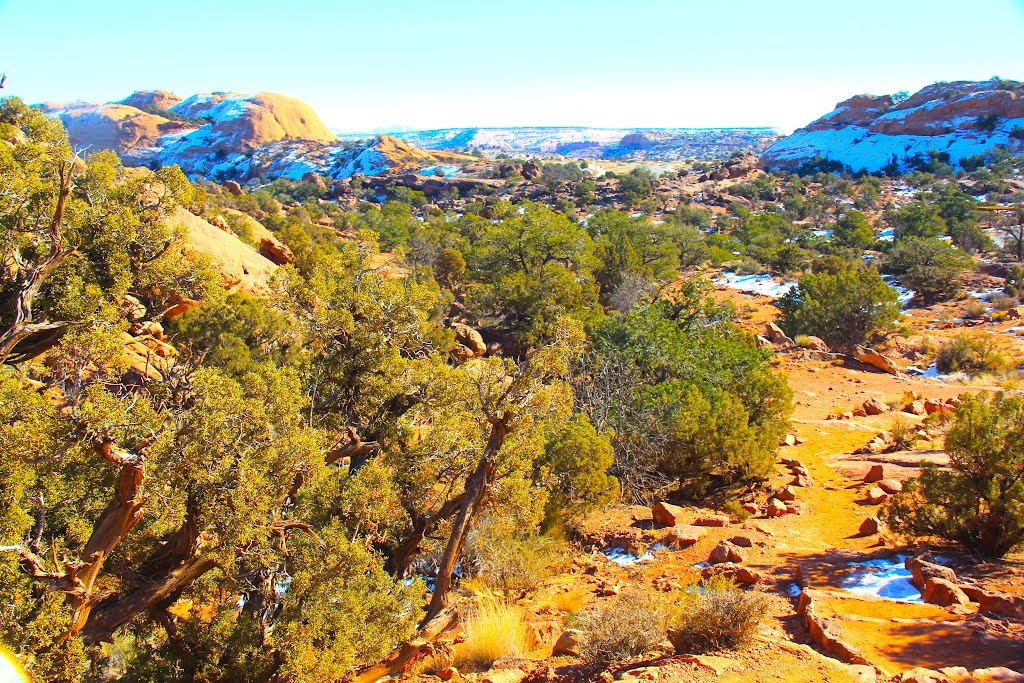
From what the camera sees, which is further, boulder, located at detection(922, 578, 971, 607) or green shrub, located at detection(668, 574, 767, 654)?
boulder, located at detection(922, 578, 971, 607)

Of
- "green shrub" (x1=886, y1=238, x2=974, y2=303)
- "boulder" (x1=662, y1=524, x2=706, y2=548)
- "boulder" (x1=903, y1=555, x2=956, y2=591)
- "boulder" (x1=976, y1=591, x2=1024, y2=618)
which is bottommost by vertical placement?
"boulder" (x1=662, y1=524, x2=706, y2=548)

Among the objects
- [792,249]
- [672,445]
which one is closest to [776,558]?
[672,445]

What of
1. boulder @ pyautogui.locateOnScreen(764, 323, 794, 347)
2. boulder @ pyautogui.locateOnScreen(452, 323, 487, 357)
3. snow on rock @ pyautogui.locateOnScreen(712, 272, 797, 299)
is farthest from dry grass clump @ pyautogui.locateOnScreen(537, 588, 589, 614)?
snow on rock @ pyautogui.locateOnScreen(712, 272, 797, 299)

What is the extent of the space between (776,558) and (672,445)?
113 inches

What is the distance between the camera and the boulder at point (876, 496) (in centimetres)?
939

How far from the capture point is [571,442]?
9.06 metres

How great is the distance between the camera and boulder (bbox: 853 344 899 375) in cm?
1873

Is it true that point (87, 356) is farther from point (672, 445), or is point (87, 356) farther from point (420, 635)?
point (672, 445)

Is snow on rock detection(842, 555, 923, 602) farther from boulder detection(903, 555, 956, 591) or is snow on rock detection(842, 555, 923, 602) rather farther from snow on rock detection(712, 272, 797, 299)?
snow on rock detection(712, 272, 797, 299)

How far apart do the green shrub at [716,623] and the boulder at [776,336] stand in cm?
1766

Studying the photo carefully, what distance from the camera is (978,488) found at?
718cm

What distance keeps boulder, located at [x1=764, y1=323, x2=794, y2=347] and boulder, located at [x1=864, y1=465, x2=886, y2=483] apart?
11.5m

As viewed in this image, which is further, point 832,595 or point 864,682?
point 832,595

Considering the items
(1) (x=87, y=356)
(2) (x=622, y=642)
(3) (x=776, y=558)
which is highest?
(1) (x=87, y=356)
